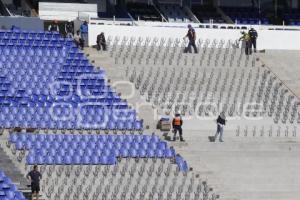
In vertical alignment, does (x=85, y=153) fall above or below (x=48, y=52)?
below

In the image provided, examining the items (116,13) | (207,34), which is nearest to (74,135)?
(207,34)

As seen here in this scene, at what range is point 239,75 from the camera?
162 ft

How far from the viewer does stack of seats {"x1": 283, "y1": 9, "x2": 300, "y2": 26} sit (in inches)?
2359

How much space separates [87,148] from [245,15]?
22.4 metres

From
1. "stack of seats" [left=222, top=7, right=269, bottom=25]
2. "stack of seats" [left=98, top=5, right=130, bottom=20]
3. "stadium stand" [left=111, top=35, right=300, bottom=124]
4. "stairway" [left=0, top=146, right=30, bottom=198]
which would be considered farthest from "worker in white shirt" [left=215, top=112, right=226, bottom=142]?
"stack of seats" [left=222, top=7, right=269, bottom=25]

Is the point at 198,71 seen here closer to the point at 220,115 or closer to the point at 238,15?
the point at 220,115

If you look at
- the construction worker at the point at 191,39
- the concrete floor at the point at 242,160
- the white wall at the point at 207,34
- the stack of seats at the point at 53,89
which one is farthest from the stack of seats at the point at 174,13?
the concrete floor at the point at 242,160

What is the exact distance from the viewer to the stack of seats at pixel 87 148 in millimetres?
38594

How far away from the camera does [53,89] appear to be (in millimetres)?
45188

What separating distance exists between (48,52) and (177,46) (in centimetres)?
612

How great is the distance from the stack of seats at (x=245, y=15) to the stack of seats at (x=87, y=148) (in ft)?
62.8

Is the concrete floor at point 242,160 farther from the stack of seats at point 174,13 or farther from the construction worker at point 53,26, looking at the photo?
the stack of seats at point 174,13

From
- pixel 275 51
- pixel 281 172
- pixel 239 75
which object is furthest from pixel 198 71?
pixel 281 172

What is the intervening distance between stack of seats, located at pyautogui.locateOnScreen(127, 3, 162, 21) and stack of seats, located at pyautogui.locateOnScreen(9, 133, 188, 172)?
58.6 ft
